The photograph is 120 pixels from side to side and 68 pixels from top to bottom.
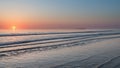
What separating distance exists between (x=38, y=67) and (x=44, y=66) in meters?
0.36

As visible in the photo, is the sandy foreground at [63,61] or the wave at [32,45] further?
the wave at [32,45]

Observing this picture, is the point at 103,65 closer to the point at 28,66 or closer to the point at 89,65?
the point at 89,65

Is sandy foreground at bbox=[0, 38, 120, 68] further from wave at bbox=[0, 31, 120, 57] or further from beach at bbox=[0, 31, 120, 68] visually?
wave at bbox=[0, 31, 120, 57]

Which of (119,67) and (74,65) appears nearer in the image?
(119,67)

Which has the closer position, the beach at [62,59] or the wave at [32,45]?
the beach at [62,59]

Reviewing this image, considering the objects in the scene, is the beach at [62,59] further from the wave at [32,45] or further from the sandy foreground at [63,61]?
the wave at [32,45]

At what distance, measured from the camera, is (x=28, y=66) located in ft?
35.6

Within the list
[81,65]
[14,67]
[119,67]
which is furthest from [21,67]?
[119,67]

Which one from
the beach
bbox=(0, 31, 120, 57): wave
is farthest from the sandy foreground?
bbox=(0, 31, 120, 57): wave

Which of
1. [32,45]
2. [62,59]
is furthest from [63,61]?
[32,45]

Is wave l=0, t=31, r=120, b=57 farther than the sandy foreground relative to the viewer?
Yes

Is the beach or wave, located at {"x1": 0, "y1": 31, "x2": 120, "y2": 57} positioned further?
wave, located at {"x1": 0, "y1": 31, "x2": 120, "y2": 57}

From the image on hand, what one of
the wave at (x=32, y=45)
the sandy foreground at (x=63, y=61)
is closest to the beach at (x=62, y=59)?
the sandy foreground at (x=63, y=61)

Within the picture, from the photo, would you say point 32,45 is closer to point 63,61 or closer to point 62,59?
point 62,59
